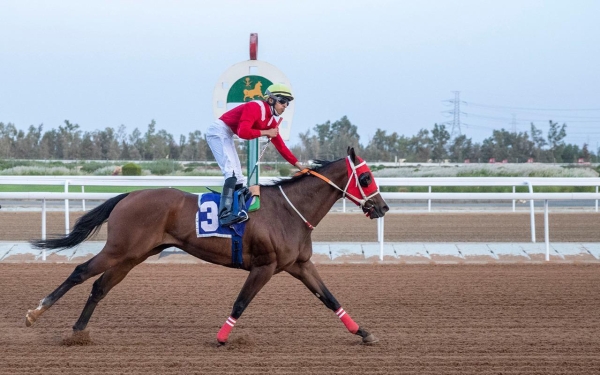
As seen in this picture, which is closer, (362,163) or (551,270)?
(362,163)

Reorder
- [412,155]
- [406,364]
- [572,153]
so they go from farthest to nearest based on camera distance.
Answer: [572,153] → [412,155] → [406,364]

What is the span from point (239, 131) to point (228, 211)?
630 millimetres

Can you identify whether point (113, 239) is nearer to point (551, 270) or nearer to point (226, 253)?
point (226, 253)

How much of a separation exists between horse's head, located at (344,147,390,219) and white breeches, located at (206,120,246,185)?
0.88 m

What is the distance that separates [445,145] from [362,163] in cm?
3237

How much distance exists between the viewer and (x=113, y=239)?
242 inches

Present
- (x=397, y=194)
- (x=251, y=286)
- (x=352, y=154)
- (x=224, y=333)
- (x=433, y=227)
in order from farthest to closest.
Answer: (x=433, y=227) < (x=397, y=194) < (x=352, y=154) < (x=251, y=286) < (x=224, y=333)

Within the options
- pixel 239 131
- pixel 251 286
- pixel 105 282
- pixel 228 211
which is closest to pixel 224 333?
pixel 251 286

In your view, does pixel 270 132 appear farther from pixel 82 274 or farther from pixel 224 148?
pixel 82 274

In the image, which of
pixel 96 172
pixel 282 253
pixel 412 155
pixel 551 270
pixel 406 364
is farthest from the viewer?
pixel 412 155

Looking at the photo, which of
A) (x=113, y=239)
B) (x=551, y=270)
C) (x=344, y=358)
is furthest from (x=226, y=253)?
(x=551, y=270)

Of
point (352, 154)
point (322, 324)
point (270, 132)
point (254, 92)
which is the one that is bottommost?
point (322, 324)

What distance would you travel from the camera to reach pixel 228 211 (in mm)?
6109

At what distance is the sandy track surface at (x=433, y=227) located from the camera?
12734 mm
